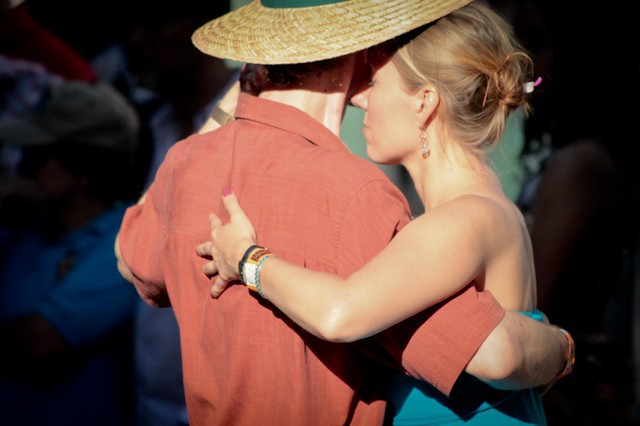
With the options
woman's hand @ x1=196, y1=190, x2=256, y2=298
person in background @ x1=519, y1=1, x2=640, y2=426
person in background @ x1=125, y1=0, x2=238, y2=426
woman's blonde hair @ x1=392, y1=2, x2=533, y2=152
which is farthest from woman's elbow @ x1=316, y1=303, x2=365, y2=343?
person in background @ x1=125, y1=0, x2=238, y2=426

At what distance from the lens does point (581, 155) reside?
3480 mm

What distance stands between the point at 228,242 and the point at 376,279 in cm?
36

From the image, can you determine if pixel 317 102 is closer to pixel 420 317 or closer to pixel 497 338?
pixel 420 317

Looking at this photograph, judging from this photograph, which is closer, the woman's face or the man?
the man

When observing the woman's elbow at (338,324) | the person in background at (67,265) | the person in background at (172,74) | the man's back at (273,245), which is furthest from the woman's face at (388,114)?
the person in background at (172,74)

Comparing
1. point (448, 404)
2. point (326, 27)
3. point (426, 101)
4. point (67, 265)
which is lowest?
point (67, 265)

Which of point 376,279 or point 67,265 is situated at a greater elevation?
point 376,279

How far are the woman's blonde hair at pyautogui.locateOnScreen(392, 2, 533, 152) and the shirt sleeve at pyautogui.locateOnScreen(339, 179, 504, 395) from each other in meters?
0.38

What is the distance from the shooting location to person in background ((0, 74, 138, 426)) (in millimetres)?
3504

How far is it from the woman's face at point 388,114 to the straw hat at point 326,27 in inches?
6.2

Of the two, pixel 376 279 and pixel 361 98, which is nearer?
pixel 376 279

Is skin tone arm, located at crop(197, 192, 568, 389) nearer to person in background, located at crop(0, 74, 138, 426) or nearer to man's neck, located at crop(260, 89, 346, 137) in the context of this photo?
man's neck, located at crop(260, 89, 346, 137)

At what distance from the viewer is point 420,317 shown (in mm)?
1953

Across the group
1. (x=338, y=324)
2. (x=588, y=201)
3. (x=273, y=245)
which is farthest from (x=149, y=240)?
(x=588, y=201)
